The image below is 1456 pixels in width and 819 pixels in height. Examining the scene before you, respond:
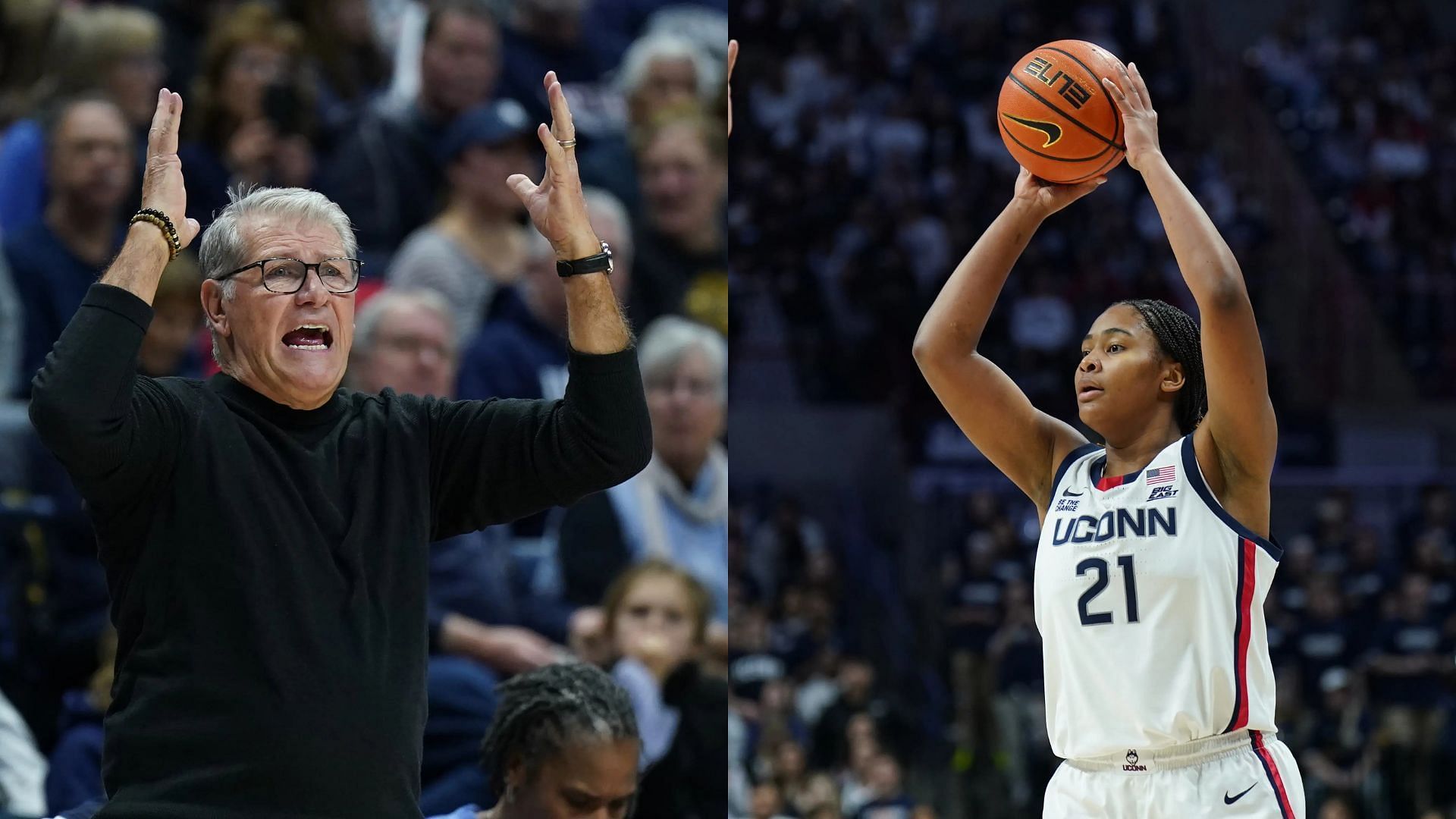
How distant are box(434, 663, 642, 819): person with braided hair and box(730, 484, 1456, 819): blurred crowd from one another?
4799 mm

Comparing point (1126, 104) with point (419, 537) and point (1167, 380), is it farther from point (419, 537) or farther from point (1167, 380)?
point (419, 537)

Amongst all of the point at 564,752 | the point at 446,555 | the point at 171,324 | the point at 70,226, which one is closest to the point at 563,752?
the point at 564,752

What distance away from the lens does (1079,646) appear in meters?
3.23

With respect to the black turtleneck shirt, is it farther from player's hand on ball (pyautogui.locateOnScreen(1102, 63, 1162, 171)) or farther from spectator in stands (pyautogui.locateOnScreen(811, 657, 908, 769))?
spectator in stands (pyautogui.locateOnScreen(811, 657, 908, 769))

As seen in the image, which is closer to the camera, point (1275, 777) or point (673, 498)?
point (1275, 777)

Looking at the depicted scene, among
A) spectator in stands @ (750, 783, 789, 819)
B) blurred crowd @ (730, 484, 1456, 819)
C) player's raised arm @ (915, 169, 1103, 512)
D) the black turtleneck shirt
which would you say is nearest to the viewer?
the black turtleneck shirt

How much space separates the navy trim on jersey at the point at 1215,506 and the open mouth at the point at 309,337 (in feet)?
5.26

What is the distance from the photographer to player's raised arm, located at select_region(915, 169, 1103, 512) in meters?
3.54

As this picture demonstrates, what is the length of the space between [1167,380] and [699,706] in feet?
7.99

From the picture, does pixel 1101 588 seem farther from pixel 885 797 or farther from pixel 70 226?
pixel 885 797

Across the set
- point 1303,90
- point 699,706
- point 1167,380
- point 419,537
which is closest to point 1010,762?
point 699,706

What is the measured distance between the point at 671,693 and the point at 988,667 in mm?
5921

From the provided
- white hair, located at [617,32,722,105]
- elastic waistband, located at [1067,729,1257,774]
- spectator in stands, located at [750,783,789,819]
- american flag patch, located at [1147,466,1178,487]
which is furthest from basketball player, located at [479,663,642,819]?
spectator in stands, located at [750,783,789,819]

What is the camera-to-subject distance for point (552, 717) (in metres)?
3.44
